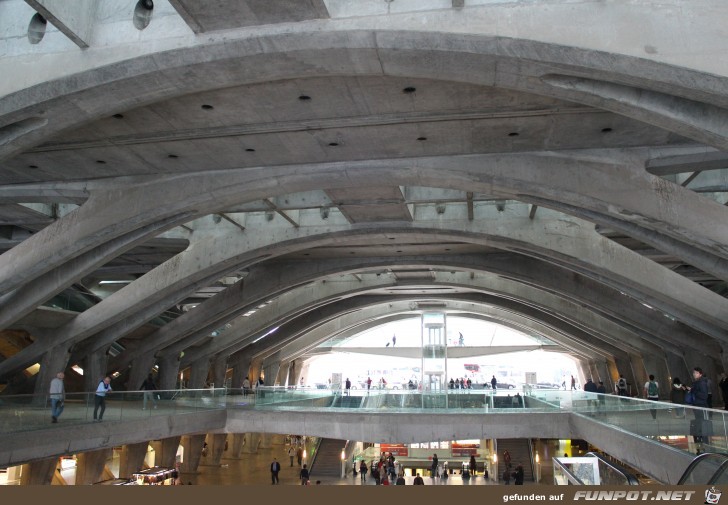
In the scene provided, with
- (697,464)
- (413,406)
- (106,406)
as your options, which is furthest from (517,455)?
(697,464)

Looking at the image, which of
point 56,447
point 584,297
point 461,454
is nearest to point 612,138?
point 584,297

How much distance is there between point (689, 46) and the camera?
309 inches

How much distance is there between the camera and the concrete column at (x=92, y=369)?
28.3 meters

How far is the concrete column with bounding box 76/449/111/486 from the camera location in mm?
25578

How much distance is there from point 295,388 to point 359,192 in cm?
1383

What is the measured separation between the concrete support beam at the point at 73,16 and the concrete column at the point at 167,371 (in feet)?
88.9

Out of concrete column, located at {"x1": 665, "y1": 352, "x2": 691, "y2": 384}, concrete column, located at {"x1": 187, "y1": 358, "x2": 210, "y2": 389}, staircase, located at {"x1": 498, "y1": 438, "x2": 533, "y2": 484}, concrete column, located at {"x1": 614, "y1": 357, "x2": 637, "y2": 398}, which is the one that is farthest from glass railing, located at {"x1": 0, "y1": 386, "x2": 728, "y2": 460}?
concrete column, located at {"x1": 614, "y1": 357, "x2": 637, "y2": 398}

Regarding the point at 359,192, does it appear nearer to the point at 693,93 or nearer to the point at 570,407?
the point at 693,93

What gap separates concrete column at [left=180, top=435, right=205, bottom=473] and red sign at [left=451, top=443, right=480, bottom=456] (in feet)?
52.6

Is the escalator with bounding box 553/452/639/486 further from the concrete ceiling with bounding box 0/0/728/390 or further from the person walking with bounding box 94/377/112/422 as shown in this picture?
the person walking with bounding box 94/377/112/422

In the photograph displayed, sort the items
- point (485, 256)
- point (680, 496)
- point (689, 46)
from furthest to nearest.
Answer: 1. point (485, 256)
2. point (689, 46)
3. point (680, 496)

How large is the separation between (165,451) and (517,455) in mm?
19399

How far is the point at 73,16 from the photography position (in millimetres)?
9375

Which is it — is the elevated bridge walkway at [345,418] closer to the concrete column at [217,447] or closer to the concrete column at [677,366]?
the concrete column at [677,366]
